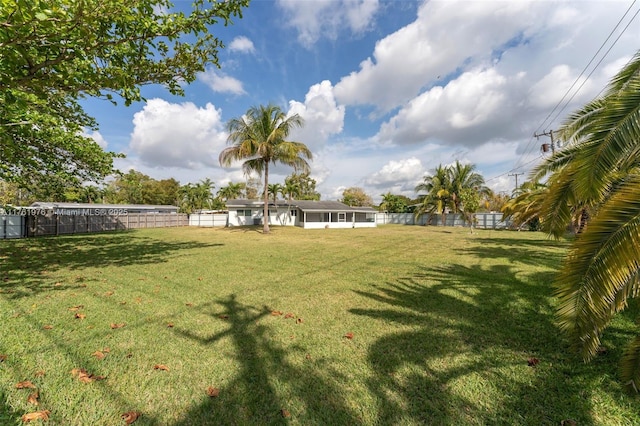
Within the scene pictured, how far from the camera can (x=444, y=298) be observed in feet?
16.3

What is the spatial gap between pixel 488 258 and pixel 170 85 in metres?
10.4

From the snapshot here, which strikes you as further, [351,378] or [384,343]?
[384,343]

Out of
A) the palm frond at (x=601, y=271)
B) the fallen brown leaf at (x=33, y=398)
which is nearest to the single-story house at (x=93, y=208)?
the fallen brown leaf at (x=33, y=398)

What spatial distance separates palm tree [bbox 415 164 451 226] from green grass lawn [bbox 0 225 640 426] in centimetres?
2540

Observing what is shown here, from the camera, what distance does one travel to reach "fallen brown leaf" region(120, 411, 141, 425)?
2014 mm

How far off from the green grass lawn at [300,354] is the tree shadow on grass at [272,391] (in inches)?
0.5

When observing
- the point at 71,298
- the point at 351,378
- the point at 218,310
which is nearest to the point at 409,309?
A: the point at 351,378

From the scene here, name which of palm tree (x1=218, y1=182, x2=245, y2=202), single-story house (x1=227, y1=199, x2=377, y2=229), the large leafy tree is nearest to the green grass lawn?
the large leafy tree

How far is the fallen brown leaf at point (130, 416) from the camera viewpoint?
2014 millimetres

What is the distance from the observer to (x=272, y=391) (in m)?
2.38

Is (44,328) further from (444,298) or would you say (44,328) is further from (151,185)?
(151,185)

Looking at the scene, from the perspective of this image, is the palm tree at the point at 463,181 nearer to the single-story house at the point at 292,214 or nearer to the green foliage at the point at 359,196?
the single-story house at the point at 292,214

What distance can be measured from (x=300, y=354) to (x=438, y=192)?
29.5 meters

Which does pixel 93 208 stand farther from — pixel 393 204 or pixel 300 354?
pixel 300 354
